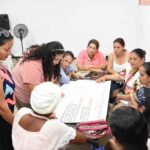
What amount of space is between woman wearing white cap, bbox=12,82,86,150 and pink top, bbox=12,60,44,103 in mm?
598

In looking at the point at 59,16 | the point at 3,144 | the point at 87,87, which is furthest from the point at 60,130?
the point at 59,16

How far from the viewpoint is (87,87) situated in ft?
8.18

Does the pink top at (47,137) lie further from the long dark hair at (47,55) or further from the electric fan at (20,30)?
the electric fan at (20,30)

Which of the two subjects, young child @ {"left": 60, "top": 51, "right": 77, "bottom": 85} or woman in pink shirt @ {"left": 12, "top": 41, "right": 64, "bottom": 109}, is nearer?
woman in pink shirt @ {"left": 12, "top": 41, "right": 64, "bottom": 109}

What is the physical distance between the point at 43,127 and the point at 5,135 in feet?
2.05

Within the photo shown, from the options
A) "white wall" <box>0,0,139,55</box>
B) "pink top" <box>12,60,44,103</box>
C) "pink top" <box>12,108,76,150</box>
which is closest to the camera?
"pink top" <box>12,108,76,150</box>

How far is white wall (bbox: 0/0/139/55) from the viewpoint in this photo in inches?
230

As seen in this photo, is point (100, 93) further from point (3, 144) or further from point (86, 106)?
point (3, 144)

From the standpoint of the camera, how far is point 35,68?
2.15 meters

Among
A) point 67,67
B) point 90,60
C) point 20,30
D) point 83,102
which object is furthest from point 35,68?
point 20,30

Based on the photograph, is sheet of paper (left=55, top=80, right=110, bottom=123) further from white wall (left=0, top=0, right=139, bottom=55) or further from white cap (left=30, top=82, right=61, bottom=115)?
white wall (left=0, top=0, right=139, bottom=55)

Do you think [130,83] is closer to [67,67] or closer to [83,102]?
[67,67]

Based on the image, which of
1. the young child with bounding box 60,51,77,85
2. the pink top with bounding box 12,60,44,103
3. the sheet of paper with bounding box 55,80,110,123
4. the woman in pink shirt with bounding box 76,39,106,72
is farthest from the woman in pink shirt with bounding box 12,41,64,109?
the woman in pink shirt with bounding box 76,39,106,72

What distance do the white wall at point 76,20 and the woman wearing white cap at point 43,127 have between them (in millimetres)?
4580
